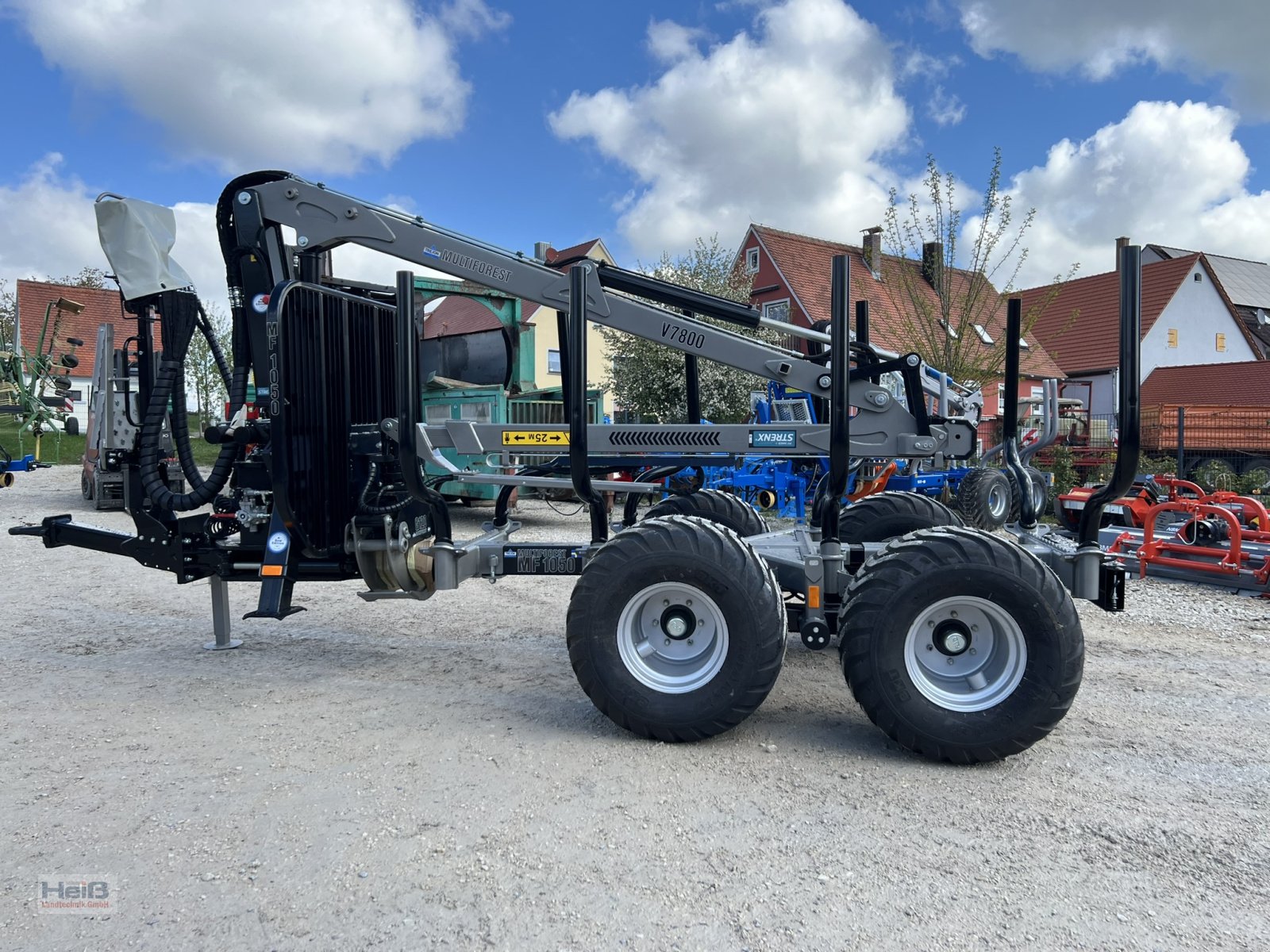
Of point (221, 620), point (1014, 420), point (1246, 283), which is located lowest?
point (221, 620)

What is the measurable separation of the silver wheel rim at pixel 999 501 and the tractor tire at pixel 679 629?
33.0 feet

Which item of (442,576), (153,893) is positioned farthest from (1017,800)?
(153,893)

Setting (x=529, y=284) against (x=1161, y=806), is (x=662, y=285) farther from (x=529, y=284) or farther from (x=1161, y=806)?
(x=1161, y=806)

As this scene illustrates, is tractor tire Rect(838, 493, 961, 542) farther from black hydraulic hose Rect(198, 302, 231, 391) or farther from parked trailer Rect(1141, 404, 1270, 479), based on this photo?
parked trailer Rect(1141, 404, 1270, 479)

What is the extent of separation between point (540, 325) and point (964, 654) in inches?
1205

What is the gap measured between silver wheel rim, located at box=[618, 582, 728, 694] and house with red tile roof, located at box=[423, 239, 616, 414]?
1.94 m

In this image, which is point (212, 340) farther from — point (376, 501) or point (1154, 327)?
point (1154, 327)

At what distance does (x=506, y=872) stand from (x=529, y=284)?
3.28 meters

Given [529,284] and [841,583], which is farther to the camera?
[529,284]

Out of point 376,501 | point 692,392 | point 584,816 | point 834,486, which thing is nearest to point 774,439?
point 834,486

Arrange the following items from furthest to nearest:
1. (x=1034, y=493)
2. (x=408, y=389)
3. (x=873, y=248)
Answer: (x=873, y=248) → (x=1034, y=493) → (x=408, y=389)

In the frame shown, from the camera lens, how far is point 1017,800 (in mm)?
3713

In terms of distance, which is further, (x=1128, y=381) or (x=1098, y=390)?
(x=1098, y=390)

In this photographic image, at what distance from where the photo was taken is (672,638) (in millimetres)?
4430
